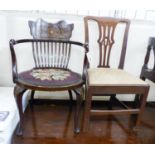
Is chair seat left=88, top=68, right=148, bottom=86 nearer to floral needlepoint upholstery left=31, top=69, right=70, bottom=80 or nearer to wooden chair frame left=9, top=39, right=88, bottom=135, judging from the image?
wooden chair frame left=9, top=39, right=88, bottom=135

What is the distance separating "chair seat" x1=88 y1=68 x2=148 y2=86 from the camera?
149cm

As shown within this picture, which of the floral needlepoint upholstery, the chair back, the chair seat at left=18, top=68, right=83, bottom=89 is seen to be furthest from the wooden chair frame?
the chair back

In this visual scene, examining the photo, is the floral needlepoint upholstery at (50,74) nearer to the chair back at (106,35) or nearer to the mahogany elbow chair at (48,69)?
the mahogany elbow chair at (48,69)

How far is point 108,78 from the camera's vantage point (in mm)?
1562

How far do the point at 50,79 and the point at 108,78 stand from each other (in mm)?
441

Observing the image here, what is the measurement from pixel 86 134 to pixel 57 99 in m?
0.65

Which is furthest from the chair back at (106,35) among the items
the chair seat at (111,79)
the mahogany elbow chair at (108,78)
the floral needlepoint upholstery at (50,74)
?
the floral needlepoint upholstery at (50,74)

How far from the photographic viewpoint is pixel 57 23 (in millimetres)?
1762

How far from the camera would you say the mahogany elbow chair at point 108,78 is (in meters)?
1.49

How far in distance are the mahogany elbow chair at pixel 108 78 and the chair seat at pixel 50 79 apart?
13cm

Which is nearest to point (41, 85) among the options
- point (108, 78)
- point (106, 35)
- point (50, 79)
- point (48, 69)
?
point (50, 79)

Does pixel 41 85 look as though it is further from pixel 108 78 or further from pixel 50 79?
pixel 108 78

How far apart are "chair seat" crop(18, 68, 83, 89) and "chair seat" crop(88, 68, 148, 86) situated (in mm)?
110
